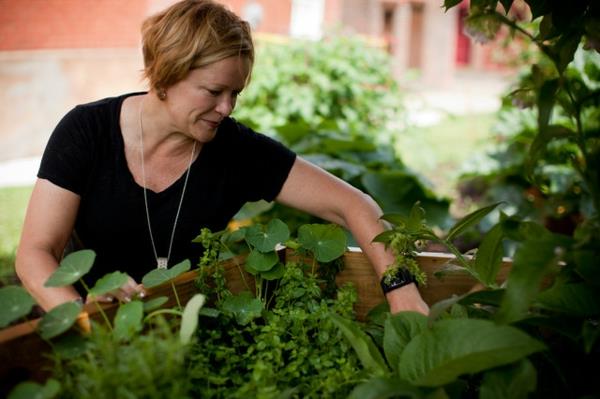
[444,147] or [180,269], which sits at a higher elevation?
[180,269]

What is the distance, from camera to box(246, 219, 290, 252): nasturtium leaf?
1.35m

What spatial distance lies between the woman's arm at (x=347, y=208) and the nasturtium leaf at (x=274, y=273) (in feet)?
0.71

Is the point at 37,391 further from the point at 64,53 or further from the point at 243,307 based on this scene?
the point at 64,53

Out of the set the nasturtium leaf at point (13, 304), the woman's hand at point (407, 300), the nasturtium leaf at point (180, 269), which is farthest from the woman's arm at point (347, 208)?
the nasturtium leaf at point (13, 304)

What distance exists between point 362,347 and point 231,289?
14.6 inches

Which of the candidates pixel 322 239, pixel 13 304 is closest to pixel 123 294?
pixel 13 304

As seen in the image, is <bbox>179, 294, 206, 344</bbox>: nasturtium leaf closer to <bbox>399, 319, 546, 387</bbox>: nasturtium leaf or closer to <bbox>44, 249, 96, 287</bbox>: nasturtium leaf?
<bbox>44, 249, 96, 287</bbox>: nasturtium leaf

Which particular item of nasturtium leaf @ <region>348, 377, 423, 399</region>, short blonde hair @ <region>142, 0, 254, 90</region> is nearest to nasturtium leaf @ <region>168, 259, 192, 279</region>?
nasturtium leaf @ <region>348, 377, 423, 399</region>

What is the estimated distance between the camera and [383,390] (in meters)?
0.92

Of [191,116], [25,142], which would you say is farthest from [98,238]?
[25,142]

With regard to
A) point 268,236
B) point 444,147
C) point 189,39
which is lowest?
point 444,147

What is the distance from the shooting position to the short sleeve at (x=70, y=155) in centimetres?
164

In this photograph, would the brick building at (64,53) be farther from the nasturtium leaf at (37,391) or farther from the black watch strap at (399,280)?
the nasturtium leaf at (37,391)

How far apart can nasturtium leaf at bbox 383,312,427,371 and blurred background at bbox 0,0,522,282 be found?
1.95ft
